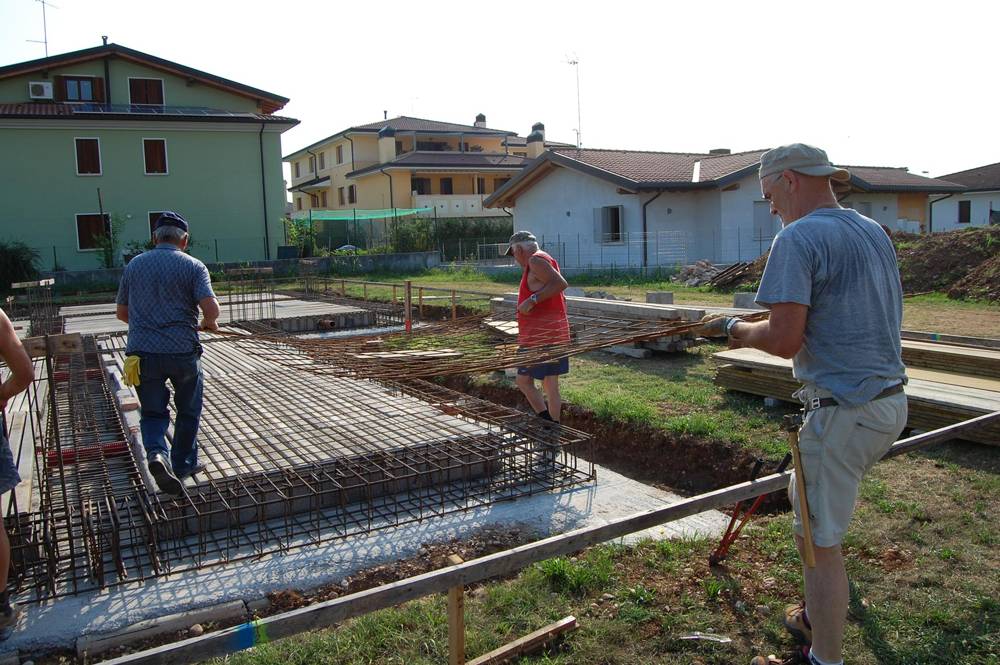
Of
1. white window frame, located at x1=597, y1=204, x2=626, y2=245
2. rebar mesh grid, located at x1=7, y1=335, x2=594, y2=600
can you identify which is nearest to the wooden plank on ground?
rebar mesh grid, located at x1=7, y1=335, x2=594, y2=600

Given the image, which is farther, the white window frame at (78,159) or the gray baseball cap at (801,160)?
the white window frame at (78,159)

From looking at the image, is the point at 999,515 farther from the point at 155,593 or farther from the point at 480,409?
the point at 155,593

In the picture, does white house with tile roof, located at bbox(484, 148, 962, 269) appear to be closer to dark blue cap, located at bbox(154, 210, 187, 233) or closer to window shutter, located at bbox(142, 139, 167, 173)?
window shutter, located at bbox(142, 139, 167, 173)

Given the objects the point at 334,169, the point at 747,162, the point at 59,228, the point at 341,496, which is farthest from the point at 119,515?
the point at 334,169

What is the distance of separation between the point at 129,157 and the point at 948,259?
25930mm

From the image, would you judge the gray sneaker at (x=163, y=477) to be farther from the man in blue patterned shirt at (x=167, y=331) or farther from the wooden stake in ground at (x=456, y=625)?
the wooden stake in ground at (x=456, y=625)

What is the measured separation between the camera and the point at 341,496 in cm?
489

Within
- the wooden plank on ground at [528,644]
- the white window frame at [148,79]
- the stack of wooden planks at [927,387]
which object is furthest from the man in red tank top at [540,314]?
the white window frame at [148,79]

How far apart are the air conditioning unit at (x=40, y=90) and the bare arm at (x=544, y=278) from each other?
28286 millimetres

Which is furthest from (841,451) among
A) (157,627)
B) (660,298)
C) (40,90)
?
(40,90)

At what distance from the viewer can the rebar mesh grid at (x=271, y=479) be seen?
4180mm

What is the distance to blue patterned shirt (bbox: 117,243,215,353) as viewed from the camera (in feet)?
15.4

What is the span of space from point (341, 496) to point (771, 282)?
3.29m

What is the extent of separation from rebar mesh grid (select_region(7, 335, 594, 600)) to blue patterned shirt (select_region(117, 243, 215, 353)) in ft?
2.29
